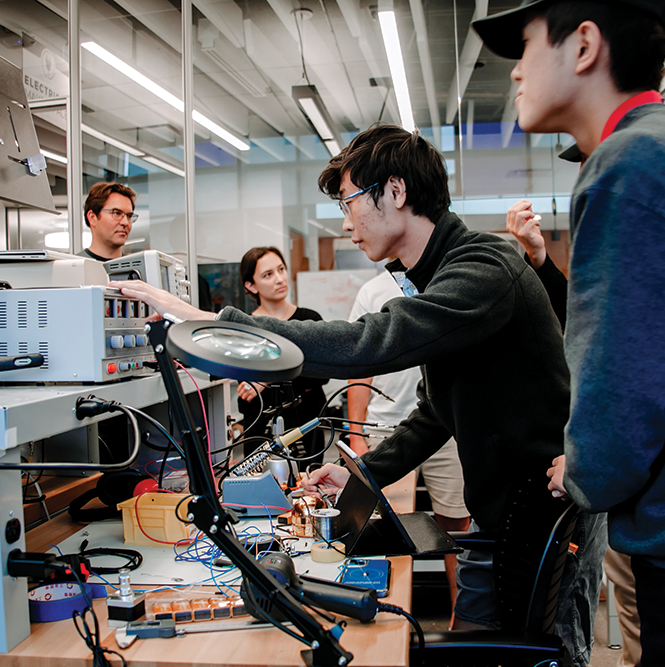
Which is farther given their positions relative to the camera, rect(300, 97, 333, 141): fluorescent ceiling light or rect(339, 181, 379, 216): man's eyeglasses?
rect(300, 97, 333, 141): fluorescent ceiling light

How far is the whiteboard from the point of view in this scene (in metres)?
4.22

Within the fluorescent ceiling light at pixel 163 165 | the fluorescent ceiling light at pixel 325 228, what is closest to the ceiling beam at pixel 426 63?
the fluorescent ceiling light at pixel 325 228

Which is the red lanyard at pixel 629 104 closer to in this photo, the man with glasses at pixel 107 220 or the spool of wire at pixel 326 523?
the spool of wire at pixel 326 523

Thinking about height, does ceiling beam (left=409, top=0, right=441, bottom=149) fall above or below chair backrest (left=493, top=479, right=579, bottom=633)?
above

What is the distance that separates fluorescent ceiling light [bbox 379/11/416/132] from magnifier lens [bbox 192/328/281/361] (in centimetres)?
394

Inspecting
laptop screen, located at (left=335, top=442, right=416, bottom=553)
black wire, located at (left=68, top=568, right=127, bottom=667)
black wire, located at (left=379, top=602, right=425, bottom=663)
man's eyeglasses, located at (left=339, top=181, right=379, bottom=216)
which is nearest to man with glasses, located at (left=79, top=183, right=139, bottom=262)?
man's eyeglasses, located at (left=339, top=181, right=379, bottom=216)

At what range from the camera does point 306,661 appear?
0.67 m

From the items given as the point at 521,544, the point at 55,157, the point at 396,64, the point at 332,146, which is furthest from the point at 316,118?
the point at 521,544

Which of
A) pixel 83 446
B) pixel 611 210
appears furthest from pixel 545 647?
pixel 83 446

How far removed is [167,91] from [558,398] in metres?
4.29

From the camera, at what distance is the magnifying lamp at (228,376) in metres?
0.50

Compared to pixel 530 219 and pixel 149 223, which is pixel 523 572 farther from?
pixel 149 223

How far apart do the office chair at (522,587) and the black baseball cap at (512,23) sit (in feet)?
2.41

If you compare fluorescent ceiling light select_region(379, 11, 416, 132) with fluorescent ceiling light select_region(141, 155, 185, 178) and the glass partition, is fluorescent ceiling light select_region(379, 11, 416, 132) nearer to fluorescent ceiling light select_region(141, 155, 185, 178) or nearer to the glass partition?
the glass partition
